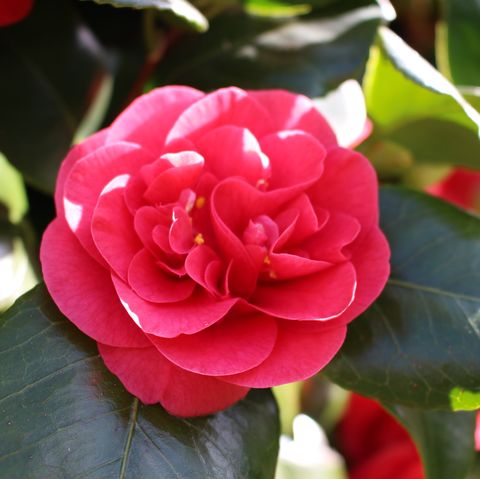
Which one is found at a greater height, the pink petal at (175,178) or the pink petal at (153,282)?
the pink petal at (175,178)

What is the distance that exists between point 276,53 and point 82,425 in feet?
1.59

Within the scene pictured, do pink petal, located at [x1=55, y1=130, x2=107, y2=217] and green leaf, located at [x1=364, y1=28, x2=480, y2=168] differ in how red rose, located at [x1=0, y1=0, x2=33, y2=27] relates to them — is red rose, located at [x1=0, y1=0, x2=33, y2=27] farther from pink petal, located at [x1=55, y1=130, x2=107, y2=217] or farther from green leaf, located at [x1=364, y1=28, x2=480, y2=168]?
green leaf, located at [x1=364, y1=28, x2=480, y2=168]

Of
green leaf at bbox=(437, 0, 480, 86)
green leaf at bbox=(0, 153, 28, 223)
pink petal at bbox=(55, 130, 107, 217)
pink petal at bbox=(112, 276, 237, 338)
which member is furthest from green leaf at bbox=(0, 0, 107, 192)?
green leaf at bbox=(437, 0, 480, 86)

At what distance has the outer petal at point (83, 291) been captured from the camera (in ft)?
1.89

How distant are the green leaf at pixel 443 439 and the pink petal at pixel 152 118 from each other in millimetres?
376

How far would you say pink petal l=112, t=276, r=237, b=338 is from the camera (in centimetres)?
55

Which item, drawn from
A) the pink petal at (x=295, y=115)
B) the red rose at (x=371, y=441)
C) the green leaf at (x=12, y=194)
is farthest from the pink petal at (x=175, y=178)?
the red rose at (x=371, y=441)

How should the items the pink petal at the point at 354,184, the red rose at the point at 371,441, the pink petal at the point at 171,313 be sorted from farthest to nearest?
the red rose at the point at 371,441 → the pink petal at the point at 354,184 → the pink petal at the point at 171,313

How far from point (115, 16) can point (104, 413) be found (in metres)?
0.57

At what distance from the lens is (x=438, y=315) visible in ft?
2.26

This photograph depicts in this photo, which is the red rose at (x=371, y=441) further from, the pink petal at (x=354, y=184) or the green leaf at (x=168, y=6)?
the green leaf at (x=168, y=6)

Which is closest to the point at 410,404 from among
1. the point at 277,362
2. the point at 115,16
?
the point at 277,362

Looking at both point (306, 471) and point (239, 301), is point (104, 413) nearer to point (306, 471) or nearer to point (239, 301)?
point (239, 301)

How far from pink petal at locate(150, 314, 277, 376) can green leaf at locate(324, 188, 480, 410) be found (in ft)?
0.32
